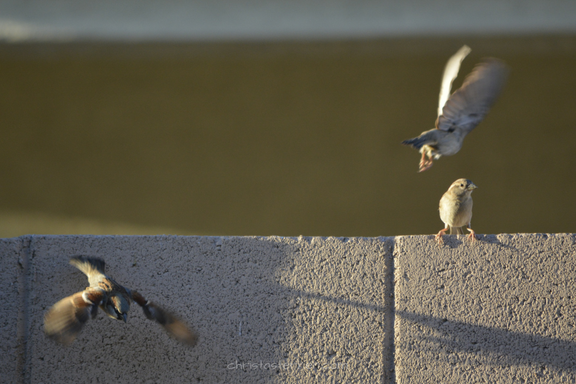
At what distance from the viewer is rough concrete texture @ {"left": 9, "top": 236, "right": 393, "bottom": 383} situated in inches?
116

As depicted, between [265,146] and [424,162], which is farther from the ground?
[265,146]

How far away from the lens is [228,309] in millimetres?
2994

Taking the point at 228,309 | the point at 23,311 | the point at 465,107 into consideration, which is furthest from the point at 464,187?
the point at 23,311

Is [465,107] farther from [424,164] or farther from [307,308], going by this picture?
[307,308]

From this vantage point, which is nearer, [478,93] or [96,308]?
[96,308]

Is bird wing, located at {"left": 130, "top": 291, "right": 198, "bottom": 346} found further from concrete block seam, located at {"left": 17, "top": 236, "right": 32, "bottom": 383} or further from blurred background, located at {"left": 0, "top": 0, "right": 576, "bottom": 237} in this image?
blurred background, located at {"left": 0, "top": 0, "right": 576, "bottom": 237}

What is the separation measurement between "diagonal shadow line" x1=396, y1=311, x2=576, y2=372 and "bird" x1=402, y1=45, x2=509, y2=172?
875 millimetres

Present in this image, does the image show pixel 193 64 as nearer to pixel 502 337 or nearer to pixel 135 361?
pixel 135 361

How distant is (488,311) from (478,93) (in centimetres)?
115

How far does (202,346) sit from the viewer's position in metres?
2.96

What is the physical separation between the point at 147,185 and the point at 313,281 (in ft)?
12.4

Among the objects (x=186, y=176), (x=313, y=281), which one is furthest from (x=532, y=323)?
(x=186, y=176)

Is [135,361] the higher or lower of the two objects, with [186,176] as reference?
lower

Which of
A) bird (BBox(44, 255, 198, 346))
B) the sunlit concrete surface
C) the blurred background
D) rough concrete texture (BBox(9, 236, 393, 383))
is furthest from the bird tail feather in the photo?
the blurred background
